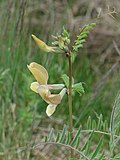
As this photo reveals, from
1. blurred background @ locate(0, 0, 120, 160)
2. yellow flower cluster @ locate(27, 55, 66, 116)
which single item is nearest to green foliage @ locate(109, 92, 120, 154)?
yellow flower cluster @ locate(27, 55, 66, 116)

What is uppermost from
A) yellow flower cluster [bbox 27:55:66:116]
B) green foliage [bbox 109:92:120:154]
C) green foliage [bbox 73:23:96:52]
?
green foliage [bbox 73:23:96:52]

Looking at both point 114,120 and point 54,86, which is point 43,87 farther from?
point 114,120

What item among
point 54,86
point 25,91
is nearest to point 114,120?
point 54,86

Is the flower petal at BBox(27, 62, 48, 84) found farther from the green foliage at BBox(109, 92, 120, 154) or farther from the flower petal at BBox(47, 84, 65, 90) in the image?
the green foliage at BBox(109, 92, 120, 154)

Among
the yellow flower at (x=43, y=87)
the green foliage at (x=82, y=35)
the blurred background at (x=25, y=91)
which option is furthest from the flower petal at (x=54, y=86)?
the blurred background at (x=25, y=91)

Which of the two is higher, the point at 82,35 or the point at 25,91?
the point at 82,35

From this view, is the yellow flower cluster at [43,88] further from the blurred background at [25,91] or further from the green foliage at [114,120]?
the blurred background at [25,91]

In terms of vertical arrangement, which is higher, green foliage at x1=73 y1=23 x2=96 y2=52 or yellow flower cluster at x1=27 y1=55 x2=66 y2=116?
green foliage at x1=73 y1=23 x2=96 y2=52

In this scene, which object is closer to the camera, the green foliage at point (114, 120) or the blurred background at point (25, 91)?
the green foliage at point (114, 120)

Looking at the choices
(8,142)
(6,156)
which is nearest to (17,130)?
(8,142)

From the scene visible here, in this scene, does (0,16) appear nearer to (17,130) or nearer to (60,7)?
(17,130)

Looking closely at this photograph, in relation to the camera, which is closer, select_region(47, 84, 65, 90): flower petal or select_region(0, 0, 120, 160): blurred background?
select_region(47, 84, 65, 90): flower petal
